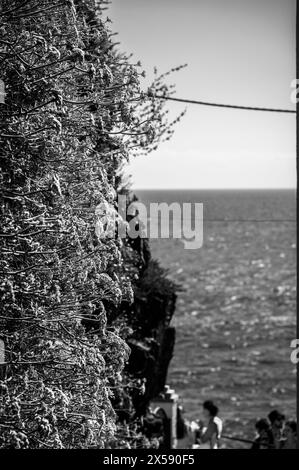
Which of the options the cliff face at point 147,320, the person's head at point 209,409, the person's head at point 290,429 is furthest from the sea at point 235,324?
the person's head at point 290,429

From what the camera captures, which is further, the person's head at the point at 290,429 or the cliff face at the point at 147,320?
the cliff face at the point at 147,320

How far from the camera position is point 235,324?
185ft

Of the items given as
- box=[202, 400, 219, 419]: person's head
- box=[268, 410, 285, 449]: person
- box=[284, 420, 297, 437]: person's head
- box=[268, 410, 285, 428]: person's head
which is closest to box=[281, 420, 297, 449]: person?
box=[284, 420, 297, 437]: person's head

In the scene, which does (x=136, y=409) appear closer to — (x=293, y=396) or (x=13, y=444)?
(x=13, y=444)

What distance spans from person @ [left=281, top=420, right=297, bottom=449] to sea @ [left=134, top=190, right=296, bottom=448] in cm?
221

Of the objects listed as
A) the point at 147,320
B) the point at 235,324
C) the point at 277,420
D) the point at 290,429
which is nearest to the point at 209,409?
the point at 277,420

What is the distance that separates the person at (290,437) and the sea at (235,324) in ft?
7.25

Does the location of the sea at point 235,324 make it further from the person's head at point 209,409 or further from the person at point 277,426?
the person at point 277,426

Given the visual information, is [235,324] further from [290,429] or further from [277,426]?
[290,429]

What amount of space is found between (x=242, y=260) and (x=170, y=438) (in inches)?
2986

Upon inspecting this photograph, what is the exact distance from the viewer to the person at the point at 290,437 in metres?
9.75

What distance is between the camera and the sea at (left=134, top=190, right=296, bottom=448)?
37.5 meters

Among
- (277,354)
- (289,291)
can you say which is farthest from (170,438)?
(289,291)

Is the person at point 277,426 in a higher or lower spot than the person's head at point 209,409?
lower
